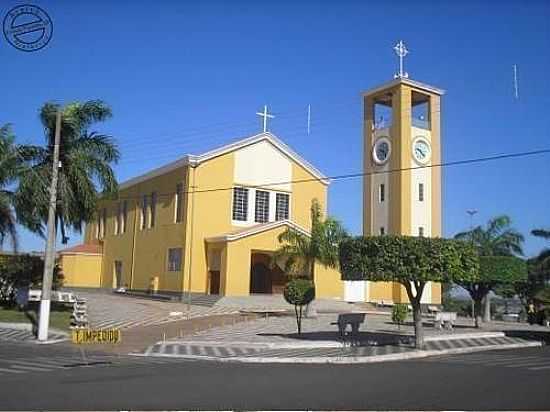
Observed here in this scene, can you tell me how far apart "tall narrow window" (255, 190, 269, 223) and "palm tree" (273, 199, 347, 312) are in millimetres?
10474

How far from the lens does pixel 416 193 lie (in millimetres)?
46938

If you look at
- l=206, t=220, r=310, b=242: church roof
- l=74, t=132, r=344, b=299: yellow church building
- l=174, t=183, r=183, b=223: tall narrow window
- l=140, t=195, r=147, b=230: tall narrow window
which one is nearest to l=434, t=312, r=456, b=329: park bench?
l=74, t=132, r=344, b=299: yellow church building

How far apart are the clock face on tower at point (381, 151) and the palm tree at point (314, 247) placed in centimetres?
1724

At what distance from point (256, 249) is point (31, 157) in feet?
50.4

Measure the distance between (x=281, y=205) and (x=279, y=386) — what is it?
1286 inches

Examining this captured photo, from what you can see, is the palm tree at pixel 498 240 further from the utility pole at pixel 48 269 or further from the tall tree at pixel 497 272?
the utility pole at pixel 48 269

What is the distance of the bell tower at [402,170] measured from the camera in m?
46.3

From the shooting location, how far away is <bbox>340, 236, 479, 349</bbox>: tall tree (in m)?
20.9

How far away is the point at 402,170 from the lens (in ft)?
150

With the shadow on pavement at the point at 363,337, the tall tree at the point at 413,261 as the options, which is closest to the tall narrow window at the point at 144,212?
the shadow on pavement at the point at 363,337

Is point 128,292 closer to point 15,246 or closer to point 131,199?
point 131,199

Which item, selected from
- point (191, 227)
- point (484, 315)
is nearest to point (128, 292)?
point (191, 227)

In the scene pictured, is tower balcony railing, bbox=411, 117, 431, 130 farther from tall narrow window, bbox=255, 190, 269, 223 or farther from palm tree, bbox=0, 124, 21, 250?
palm tree, bbox=0, 124, 21, 250

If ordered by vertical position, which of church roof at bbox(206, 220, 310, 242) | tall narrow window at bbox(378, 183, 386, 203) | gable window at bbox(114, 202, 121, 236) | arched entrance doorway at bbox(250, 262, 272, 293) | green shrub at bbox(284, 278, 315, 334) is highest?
tall narrow window at bbox(378, 183, 386, 203)
